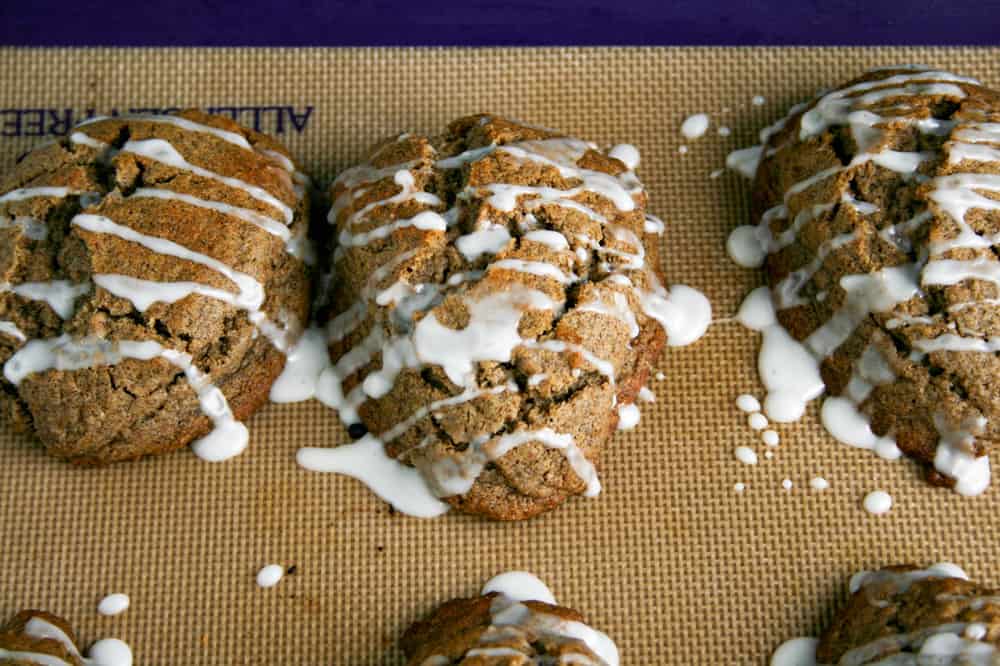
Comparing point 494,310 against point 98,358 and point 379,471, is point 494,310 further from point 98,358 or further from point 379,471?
point 98,358

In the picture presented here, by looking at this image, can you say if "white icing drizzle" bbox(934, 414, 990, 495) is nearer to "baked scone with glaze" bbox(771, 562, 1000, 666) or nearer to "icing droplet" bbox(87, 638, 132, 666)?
"baked scone with glaze" bbox(771, 562, 1000, 666)

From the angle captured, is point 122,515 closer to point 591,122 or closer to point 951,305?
point 591,122

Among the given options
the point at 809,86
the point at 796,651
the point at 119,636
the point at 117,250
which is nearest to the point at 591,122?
the point at 809,86

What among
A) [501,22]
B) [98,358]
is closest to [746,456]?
[501,22]

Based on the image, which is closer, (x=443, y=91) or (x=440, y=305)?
(x=440, y=305)

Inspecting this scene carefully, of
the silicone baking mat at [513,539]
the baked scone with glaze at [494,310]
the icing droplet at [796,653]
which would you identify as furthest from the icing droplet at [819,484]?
the baked scone with glaze at [494,310]

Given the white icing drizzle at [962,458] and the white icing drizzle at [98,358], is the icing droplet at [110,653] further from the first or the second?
the white icing drizzle at [962,458]
